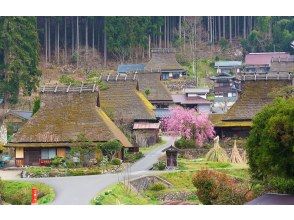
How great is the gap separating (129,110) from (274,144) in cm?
2007

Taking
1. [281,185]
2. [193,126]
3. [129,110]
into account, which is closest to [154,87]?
[129,110]

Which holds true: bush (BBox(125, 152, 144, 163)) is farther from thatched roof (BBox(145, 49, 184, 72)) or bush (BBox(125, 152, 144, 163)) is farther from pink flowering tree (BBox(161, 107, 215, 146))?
thatched roof (BBox(145, 49, 184, 72))

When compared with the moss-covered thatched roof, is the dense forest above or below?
above

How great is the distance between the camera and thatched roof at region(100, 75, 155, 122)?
149ft

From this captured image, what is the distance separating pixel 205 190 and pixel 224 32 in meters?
53.1

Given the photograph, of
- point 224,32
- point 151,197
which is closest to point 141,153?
point 151,197

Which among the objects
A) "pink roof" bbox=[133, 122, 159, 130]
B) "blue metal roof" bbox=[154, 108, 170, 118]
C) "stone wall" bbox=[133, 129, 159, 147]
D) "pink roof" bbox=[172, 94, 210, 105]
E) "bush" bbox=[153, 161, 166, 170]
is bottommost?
"bush" bbox=[153, 161, 166, 170]

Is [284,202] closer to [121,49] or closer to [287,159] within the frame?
[287,159]

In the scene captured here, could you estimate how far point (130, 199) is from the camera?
94.5 ft

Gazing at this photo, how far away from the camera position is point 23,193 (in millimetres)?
29609

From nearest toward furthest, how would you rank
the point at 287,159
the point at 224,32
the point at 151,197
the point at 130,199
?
the point at 287,159 → the point at 130,199 → the point at 151,197 → the point at 224,32

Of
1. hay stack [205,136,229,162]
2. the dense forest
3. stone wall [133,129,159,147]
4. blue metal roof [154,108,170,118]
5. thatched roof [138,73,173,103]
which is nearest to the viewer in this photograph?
hay stack [205,136,229,162]

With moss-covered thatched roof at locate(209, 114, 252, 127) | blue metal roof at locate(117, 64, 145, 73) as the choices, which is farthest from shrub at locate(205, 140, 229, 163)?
blue metal roof at locate(117, 64, 145, 73)

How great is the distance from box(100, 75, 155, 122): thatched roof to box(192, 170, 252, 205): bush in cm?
1801
